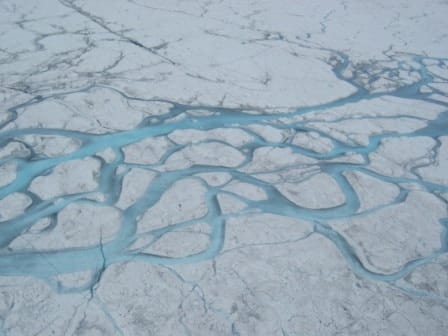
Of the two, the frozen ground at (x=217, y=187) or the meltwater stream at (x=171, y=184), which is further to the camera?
the meltwater stream at (x=171, y=184)

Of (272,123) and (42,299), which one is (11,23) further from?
(42,299)

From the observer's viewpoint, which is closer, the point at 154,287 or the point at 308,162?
the point at 154,287

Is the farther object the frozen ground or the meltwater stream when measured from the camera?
the meltwater stream

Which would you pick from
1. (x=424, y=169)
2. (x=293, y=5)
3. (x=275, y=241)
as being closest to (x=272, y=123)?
(x=424, y=169)

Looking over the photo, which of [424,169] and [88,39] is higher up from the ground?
[424,169]
